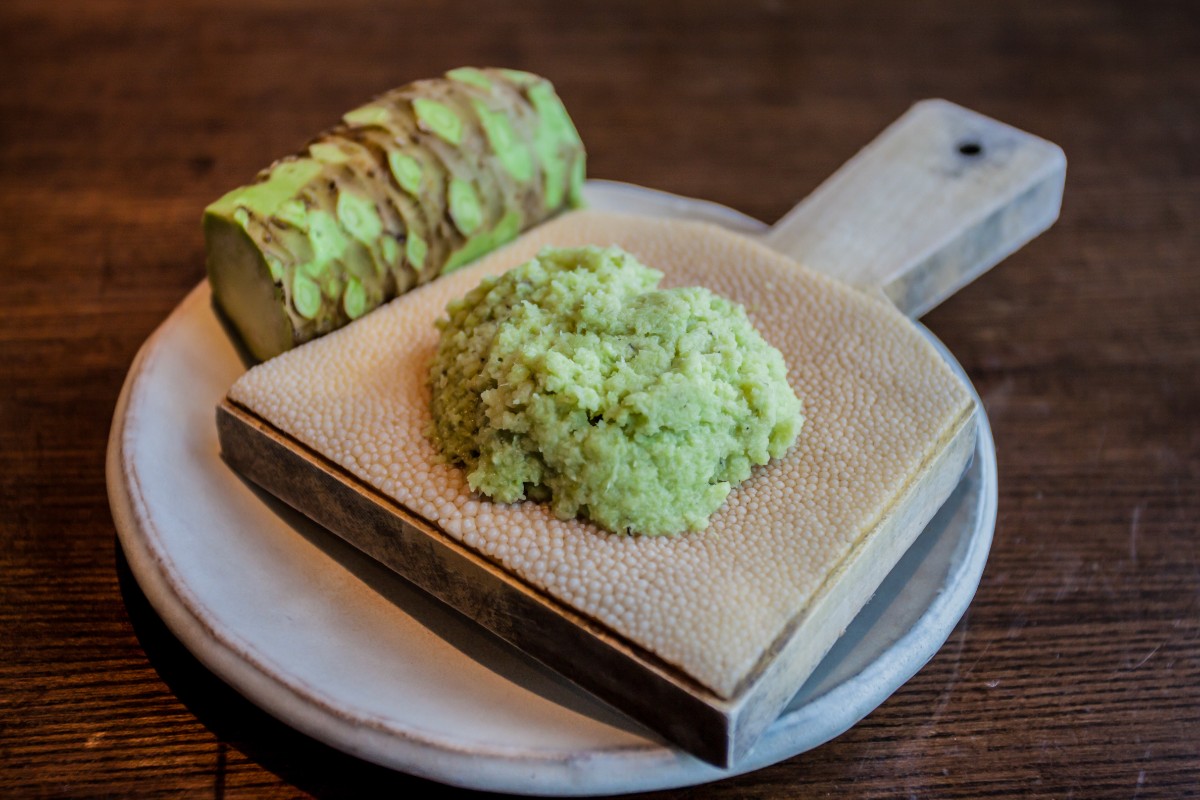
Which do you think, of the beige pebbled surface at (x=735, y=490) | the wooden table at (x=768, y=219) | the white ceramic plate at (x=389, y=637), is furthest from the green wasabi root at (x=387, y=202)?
the wooden table at (x=768, y=219)

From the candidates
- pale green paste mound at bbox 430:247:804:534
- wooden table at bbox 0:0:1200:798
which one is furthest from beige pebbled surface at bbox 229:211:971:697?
wooden table at bbox 0:0:1200:798

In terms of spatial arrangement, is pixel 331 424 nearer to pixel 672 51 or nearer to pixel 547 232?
pixel 547 232

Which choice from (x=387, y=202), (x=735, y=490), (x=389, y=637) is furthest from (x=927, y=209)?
(x=389, y=637)

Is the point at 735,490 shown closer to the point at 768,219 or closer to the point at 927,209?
the point at 927,209

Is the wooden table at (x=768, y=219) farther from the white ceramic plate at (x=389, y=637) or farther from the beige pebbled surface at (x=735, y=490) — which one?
the beige pebbled surface at (x=735, y=490)

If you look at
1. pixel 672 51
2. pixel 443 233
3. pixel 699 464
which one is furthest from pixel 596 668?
pixel 672 51

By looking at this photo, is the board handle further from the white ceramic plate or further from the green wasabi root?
the green wasabi root

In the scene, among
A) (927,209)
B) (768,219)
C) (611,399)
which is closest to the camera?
(611,399)
